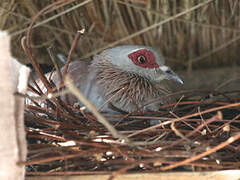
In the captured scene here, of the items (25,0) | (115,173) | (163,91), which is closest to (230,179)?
(115,173)

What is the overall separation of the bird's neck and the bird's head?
0.10ft

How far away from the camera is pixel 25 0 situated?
1.76m

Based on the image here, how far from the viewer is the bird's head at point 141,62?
1.54 meters

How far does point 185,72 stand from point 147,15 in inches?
20.6

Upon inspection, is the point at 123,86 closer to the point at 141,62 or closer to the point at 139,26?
the point at 141,62

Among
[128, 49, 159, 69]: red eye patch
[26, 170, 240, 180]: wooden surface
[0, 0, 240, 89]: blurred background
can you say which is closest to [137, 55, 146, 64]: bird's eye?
[128, 49, 159, 69]: red eye patch

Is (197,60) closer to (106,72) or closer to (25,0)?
(106,72)

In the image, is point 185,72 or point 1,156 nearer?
point 1,156

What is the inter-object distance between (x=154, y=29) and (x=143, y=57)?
492 millimetres

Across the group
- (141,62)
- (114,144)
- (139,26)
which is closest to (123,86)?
(141,62)

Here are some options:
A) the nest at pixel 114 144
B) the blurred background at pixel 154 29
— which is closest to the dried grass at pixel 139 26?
the blurred background at pixel 154 29

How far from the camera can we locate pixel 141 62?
1548 mm

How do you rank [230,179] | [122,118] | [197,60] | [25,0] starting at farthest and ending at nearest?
[197,60]
[25,0]
[122,118]
[230,179]

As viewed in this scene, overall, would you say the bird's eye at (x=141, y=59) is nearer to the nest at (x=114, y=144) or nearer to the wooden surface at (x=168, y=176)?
the nest at (x=114, y=144)
